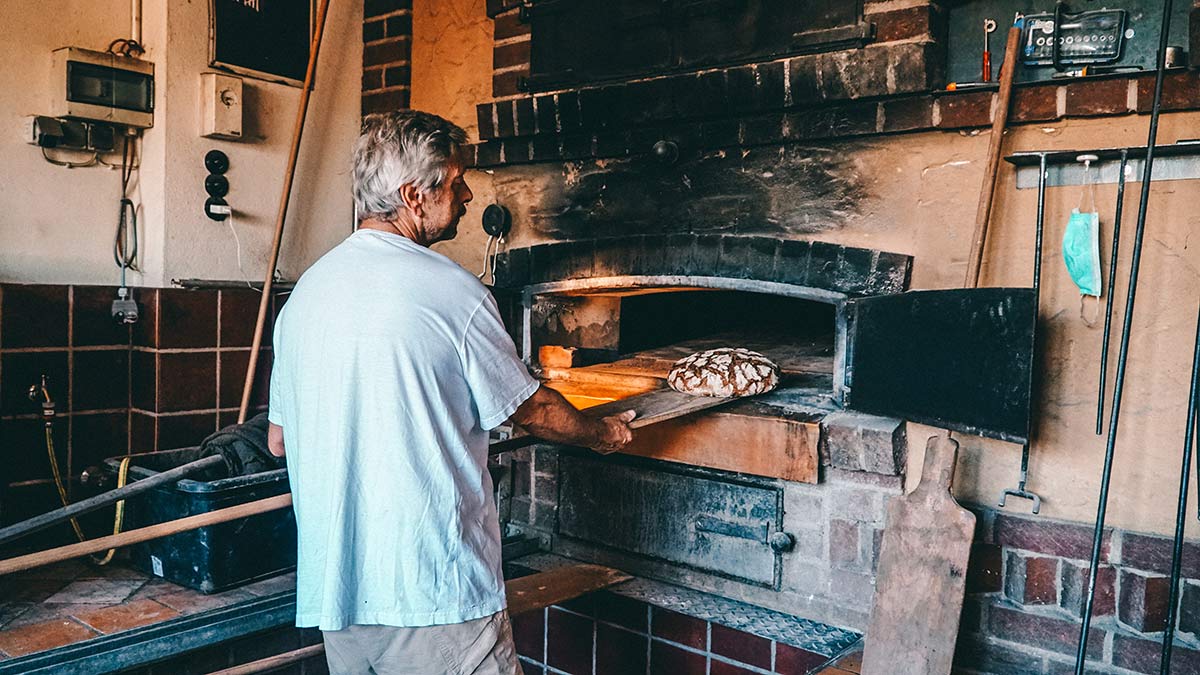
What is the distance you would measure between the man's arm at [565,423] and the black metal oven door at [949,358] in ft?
2.18

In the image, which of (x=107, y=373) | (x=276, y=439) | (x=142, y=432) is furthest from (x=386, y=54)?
(x=276, y=439)

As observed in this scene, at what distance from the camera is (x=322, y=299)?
1.71 metres

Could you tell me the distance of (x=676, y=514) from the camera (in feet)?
9.14

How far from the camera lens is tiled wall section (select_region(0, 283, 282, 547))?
2.81m

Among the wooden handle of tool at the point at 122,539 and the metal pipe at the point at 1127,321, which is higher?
the metal pipe at the point at 1127,321

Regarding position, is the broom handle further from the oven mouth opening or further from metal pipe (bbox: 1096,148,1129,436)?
metal pipe (bbox: 1096,148,1129,436)

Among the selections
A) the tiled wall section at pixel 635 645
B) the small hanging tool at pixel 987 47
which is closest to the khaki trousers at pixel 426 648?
the tiled wall section at pixel 635 645

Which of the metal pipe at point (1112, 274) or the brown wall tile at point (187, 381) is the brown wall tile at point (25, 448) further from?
the metal pipe at point (1112, 274)

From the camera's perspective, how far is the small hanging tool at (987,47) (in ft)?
7.52

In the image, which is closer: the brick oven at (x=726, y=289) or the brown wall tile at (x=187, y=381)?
the brick oven at (x=726, y=289)

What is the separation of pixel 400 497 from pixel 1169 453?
5.51ft

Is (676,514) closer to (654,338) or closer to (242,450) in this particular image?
(654,338)

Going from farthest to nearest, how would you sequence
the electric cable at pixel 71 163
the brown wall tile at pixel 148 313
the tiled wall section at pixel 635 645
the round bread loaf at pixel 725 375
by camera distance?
the brown wall tile at pixel 148 313, the electric cable at pixel 71 163, the round bread loaf at pixel 725 375, the tiled wall section at pixel 635 645

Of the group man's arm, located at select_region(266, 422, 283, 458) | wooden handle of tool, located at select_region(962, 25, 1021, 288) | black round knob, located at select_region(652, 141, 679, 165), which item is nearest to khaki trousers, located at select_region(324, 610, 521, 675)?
man's arm, located at select_region(266, 422, 283, 458)
